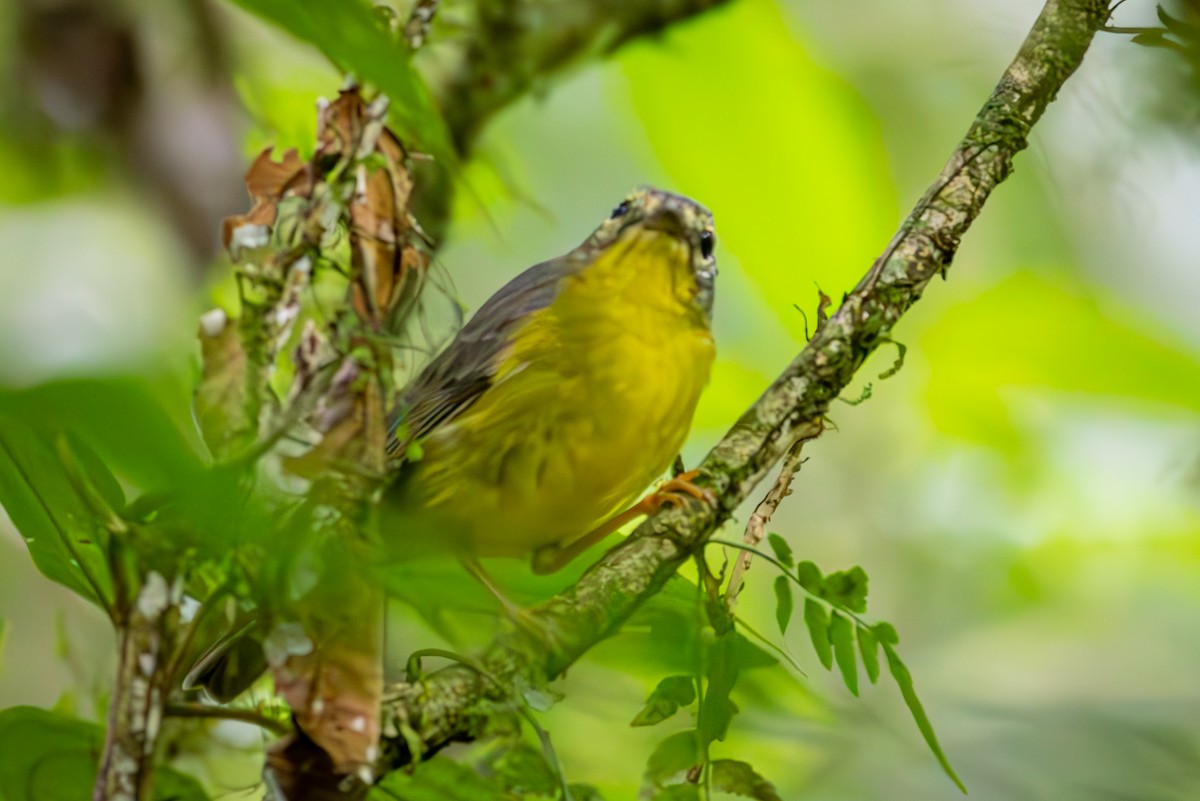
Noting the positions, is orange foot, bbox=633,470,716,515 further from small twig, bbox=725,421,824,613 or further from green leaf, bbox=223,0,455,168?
green leaf, bbox=223,0,455,168

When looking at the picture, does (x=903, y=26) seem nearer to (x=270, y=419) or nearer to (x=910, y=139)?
(x=910, y=139)

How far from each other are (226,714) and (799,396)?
455 millimetres

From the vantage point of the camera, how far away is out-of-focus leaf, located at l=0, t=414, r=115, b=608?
59 cm

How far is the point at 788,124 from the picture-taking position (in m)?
1.64

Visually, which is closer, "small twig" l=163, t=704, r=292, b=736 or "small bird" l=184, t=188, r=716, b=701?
"small twig" l=163, t=704, r=292, b=736

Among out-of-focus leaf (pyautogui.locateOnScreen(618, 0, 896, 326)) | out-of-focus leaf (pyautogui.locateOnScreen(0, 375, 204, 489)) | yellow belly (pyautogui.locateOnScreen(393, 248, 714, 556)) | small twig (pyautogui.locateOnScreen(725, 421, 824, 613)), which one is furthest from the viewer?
out-of-focus leaf (pyautogui.locateOnScreen(618, 0, 896, 326))

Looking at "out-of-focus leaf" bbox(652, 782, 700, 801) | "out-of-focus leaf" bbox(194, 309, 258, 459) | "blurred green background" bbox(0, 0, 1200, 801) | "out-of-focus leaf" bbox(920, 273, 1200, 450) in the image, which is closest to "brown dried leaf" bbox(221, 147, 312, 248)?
"out-of-focus leaf" bbox(194, 309, 258, 459)

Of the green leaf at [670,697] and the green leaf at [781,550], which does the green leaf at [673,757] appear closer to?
the green leaf at [670,697]

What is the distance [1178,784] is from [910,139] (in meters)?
1.00

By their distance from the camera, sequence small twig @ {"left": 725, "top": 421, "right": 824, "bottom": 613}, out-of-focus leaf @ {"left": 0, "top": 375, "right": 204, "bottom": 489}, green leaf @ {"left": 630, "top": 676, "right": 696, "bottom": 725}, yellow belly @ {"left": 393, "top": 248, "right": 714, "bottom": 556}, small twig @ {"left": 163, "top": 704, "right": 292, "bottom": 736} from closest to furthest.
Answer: out-of-focus leaf @ {"left": 0, "top": 375, "right": 204, "bottom": 489}
small twig @ {"left": 163, "top": 704, "right": 292, "bottom": 736}
green leaf @ {"left": 630, "top": 676, "right": 696, "bottom": 725}
small twig @ {"left": 725, "top": 421, "right": 824, "bottom": 613}
yellow belly @ {"left": 393, "top": 248, "right": 714, "bottom": 556}

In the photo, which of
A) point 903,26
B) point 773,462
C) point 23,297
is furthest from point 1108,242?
point 23,297

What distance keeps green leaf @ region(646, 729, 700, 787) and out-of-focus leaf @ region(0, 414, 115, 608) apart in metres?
0.39

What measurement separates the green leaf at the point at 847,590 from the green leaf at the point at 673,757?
0.14m

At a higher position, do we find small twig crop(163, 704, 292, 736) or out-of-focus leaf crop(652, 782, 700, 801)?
out-of-focus leaf crop(652, 782, 700, 801)
